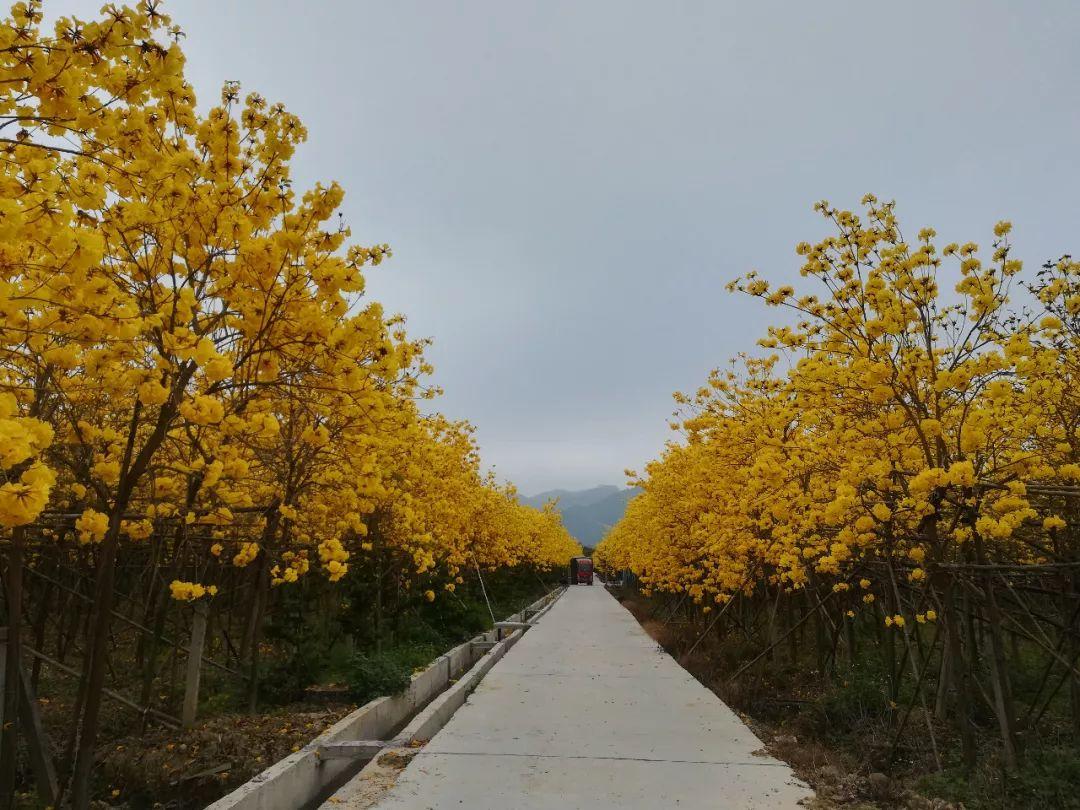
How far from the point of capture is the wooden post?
603 centimetres

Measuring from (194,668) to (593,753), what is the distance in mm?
3956

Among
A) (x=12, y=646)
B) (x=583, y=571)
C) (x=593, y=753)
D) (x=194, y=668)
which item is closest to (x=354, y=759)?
(x=194, y=668)

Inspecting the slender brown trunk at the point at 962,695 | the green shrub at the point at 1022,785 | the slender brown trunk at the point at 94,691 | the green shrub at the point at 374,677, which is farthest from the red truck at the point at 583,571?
the slender brown trunk at the point at 94,691

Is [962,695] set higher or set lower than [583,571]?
lower

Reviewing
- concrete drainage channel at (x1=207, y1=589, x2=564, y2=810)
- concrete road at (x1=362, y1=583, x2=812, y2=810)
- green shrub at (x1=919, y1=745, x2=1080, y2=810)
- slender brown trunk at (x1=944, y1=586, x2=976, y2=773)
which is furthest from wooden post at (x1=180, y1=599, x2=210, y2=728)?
slender brown trunk at (x1=944, y1=586, x2=976, y2=773)

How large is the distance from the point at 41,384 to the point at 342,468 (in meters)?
2.52

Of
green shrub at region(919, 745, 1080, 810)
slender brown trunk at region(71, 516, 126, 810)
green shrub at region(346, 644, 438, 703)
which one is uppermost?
slender brown trunk at region(71, 516, 126, 810)

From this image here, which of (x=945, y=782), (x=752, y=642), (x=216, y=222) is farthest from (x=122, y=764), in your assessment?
(x=752, y=642)

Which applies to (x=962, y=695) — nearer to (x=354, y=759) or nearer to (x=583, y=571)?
(x=354, y=759)

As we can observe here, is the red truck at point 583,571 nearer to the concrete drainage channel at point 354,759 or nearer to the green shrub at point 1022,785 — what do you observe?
the concrete drainage channel at point 354,759

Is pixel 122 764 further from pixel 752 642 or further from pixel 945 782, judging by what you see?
pixel 752 642

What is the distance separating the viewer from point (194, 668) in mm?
6164

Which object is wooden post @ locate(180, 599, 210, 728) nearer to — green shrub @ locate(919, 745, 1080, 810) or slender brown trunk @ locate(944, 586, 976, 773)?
green shrub @ locate(919, 745, 1080, 810)

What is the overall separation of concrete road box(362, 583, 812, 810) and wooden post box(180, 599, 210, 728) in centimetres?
243
